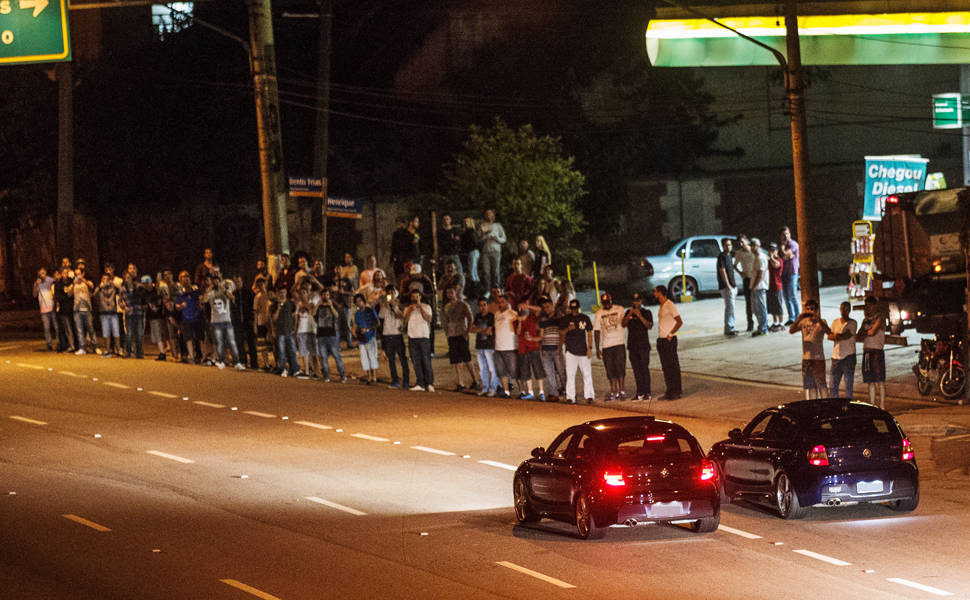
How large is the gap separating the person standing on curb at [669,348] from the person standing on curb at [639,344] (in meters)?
0.24

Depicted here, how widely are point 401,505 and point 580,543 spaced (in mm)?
2625

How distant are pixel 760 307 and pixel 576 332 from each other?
721 cm

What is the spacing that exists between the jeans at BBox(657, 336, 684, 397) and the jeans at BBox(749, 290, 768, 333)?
6.36 metres

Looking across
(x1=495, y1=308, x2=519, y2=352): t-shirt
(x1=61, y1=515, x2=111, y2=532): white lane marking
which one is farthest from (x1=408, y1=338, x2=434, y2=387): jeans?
(x1=61, y1=515, x2=111, y2=532): white lane marking

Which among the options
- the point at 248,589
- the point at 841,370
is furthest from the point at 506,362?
the point at 248,589

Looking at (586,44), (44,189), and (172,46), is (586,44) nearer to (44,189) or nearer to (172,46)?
(172,46)

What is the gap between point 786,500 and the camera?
48.5 ft

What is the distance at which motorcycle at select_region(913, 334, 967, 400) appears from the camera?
22581mm

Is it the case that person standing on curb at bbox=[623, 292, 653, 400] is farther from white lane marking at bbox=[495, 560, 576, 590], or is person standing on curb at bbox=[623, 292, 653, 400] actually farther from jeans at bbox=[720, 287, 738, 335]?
white lane marking at bbox=[495, 560, 576, 590]

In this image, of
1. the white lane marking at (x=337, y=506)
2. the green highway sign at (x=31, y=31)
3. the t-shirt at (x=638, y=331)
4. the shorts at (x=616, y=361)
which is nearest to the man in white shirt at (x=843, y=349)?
the t-shirt at (x=638, y=331)

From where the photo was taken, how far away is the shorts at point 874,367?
71.2 ft

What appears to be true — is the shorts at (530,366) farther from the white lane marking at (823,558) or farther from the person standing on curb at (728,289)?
the white lane marking at (823,558)

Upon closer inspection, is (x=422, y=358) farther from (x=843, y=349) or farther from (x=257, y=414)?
(x=843, y=349)

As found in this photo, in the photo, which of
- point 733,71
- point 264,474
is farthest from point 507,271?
point 264,474
